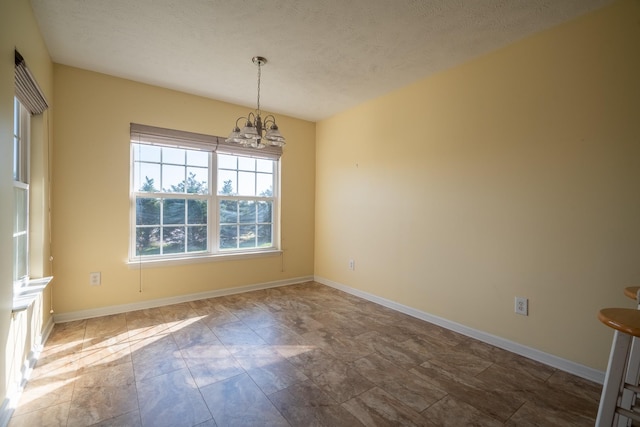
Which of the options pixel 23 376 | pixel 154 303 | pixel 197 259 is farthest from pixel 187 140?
pixel 23 376

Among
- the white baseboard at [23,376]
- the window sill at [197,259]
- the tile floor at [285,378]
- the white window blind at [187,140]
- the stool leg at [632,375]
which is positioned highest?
the white window blind at [187,140]

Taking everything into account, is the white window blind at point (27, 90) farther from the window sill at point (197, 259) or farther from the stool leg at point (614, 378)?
the stool leg at point (614, 378)

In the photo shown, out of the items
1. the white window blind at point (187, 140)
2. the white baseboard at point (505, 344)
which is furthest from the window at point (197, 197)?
the white baseboard at point (505, 344)

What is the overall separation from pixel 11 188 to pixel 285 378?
1.97 m

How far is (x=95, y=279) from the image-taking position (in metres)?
3.05

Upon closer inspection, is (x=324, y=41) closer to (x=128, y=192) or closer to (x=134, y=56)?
(x=134, y=56)

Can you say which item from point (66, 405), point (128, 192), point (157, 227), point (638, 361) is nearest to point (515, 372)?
point (638, 361)

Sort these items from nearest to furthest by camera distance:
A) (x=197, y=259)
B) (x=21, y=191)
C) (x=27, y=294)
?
1. (x=27, y=294)
2. (x=21, y=191)
3. (x=197, y=259)

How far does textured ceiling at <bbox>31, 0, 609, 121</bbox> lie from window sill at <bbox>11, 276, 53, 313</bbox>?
1.93 meters

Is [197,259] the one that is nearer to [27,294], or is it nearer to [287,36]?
[27,294]

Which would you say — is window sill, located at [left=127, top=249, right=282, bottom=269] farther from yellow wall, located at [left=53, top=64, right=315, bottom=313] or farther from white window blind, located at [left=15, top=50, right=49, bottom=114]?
white window blind, located at [left=15, top=50, right=49, bottom=114]

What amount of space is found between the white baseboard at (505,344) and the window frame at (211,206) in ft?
5.56

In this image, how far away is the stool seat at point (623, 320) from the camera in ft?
3.61

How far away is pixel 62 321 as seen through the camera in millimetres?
2879
